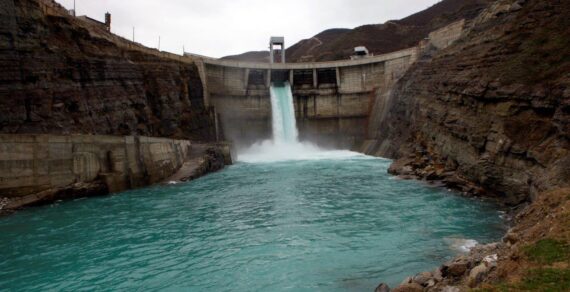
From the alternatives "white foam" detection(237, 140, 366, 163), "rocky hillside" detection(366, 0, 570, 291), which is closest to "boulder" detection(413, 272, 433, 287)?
"rocky hillside" detection(366, 0, 570, 291)

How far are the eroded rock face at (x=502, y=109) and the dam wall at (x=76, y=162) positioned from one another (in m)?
16.9

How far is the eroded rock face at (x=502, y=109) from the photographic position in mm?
16984

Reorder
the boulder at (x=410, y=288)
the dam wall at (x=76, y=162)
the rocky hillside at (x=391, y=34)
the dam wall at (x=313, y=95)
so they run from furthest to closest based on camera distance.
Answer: the rocky hillside at (x=391, y=34), the dam wall at (x=313, y=95), the dam wall at (x=76, y=162), the boulder at (x=410, y=288)

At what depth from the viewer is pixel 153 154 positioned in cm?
2797

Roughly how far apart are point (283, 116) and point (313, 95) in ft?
16.6

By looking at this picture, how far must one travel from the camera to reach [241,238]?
1499cm

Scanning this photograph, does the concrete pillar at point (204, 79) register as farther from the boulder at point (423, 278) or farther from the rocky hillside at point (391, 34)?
the rocky hillside at point (391, 34)

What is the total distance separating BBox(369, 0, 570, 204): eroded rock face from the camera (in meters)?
17.0

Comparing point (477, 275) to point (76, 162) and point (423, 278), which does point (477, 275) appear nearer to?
point (423, 278)

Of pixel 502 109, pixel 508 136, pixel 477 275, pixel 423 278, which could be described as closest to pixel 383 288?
pixel 423 278

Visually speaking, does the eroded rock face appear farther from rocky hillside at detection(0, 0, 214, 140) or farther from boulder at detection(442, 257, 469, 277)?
rocky hillside at detection(0, 0, 214, 140)

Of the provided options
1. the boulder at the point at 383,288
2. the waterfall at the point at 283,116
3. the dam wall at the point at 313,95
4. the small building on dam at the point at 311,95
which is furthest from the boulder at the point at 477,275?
the waterfall at the point at 283,116

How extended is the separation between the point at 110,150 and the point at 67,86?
20.8 ft

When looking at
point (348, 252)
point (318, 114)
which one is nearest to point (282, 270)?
point (348, 252)
